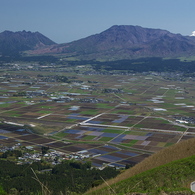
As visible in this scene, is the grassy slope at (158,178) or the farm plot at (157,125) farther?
the farm plot at (157,125)

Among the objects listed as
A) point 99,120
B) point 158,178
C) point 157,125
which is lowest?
point 157,125

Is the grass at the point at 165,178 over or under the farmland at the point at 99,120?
over

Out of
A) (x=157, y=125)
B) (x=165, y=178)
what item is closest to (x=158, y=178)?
(x=165, y=178)

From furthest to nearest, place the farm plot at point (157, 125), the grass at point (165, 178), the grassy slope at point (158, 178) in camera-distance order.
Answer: the farm plot at point (157, 125) → the grass at point (165, 178) → the grassy slope at point (158, 178)

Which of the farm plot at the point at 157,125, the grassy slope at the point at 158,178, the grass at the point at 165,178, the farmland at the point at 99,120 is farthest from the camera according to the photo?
the farm plot at the point at 157,125

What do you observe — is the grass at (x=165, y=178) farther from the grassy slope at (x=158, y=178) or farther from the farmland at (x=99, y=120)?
the farmland at (x=99, y=120)

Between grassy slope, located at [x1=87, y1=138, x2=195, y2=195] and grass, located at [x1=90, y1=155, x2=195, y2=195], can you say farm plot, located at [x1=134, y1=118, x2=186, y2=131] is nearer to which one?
grassy slope, located at [x1=87, y1=138, x2=195, y2=195]

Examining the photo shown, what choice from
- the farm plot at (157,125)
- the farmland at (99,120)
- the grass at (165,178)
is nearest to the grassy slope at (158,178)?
the grass at (165,178)

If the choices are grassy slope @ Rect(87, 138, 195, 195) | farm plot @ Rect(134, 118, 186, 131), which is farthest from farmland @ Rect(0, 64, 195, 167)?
grassy slope @ Rect(87, 138, 195, 195)

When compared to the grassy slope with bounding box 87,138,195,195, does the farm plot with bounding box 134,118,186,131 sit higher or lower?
lower

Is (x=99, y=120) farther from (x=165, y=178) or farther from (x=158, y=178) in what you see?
(x=165, y=178)
